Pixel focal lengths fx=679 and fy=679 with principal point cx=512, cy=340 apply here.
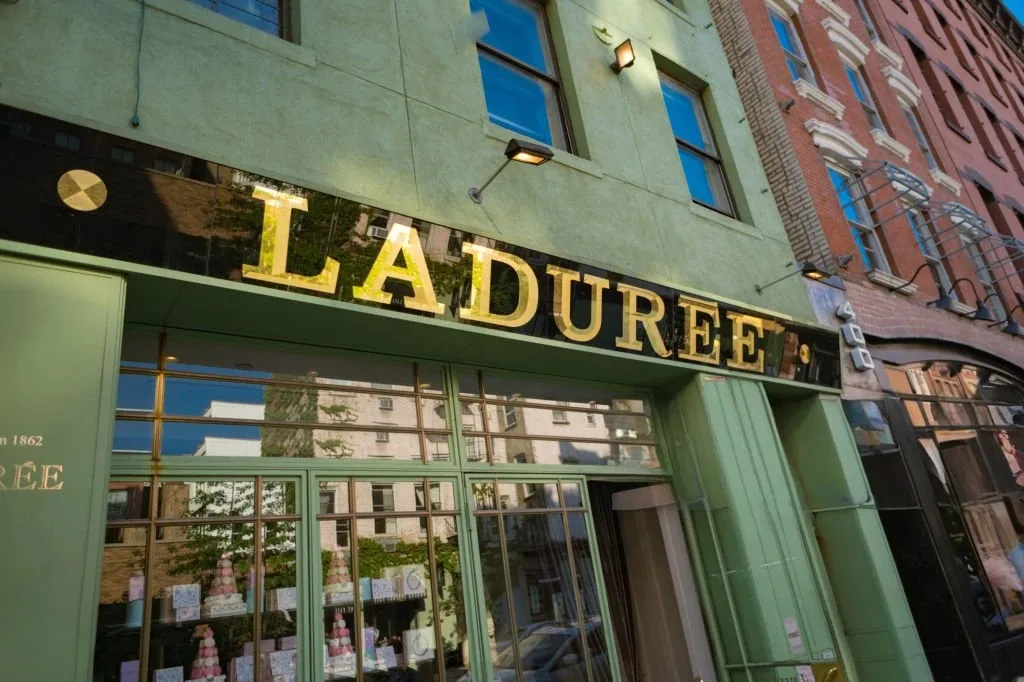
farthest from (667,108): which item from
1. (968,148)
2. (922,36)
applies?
(922,36)

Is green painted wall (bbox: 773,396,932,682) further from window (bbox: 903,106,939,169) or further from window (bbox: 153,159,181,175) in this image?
window (bbox: 903,106,939,169)

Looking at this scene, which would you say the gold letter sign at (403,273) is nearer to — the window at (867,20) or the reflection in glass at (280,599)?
the reflection in glass at (280,599)

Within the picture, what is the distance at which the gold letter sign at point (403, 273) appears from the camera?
4.80 metres

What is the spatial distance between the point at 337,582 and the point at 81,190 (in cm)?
286

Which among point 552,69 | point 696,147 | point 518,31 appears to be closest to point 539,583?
Result: point 552,69

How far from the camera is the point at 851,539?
25.1ft

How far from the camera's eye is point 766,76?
36.3ft

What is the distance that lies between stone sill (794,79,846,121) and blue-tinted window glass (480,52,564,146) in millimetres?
6438

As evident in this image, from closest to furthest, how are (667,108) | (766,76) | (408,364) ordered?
(408,364), (667,108), (766,76)

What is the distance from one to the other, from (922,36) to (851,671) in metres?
19.1

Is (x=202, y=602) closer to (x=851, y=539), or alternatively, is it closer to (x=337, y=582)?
(x=337, y=582)

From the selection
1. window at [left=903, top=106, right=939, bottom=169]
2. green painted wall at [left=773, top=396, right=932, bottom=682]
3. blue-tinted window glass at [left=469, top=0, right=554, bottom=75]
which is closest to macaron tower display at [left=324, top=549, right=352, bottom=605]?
blue-tinted window glass at [left=469, top=0, right=554, bottom=75]

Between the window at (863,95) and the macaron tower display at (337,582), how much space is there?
45.7ft

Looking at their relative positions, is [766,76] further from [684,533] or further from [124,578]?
[124,578]
